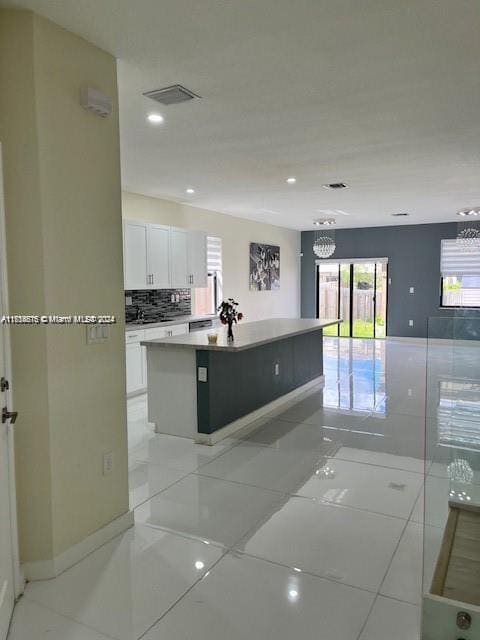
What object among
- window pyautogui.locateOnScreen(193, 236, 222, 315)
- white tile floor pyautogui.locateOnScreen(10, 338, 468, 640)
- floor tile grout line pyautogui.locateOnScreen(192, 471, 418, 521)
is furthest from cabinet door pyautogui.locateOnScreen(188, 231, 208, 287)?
floor tile grout line pyautogui.locateOnScreen(192, 471, 418, 521)

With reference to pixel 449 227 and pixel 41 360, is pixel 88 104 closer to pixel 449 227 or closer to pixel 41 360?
pixel 41 360

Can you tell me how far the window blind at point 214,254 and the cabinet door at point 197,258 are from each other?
0.97 m

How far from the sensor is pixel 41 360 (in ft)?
7.91

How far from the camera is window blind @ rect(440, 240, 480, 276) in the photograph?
1084cm

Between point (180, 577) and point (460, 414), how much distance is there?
9.35 ft

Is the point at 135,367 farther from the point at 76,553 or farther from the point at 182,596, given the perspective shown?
the point at 182,596

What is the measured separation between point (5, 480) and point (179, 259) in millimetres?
5346

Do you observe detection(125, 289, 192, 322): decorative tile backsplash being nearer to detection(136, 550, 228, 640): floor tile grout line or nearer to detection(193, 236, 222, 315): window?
detection(193, 236, 222, 315): window

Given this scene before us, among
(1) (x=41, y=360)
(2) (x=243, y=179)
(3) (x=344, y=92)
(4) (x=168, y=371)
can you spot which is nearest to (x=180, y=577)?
(1) (x=41, y=360)

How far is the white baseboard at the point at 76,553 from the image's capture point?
8.00 feet

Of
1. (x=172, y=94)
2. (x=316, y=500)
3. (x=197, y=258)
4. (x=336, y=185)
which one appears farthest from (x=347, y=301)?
(x=172, y=94)

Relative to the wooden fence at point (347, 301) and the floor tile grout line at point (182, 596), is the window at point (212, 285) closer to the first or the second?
the wooden fence at point (347, 301)

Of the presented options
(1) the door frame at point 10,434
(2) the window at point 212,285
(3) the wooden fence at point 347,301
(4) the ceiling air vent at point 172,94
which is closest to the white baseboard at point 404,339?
(3) the wooden fence at point 347,301

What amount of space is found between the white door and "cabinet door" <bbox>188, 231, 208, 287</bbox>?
535 centimetres
